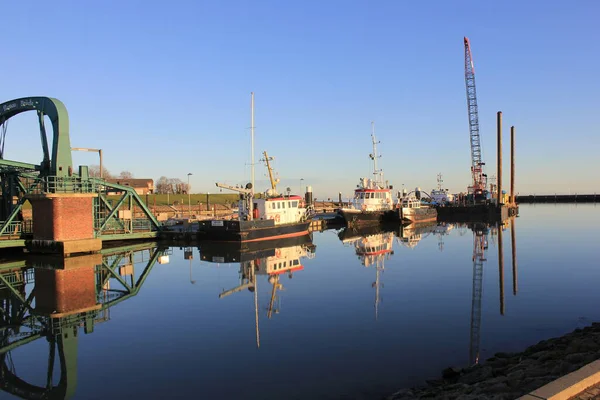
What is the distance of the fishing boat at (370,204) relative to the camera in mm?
55500

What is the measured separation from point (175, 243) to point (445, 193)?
59.5m

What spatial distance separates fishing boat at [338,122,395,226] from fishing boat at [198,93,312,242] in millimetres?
14428

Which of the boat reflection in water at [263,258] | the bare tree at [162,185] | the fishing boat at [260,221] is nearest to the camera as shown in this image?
the boat reflection in water at [263,258]

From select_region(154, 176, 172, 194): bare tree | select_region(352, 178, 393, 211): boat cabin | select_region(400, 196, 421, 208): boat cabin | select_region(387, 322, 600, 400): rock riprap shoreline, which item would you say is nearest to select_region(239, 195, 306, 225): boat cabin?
select_region(352, 178, 393, 211): boat cabin

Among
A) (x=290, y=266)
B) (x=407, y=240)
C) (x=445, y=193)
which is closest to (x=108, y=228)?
(x=290, y=266)

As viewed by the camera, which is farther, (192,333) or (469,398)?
(192,333)

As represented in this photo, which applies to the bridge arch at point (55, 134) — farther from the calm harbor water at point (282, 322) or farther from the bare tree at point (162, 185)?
the bare tree at point (162, 185)

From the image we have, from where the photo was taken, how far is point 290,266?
2542 cm

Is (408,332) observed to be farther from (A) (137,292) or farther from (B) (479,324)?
(A) (137,292)

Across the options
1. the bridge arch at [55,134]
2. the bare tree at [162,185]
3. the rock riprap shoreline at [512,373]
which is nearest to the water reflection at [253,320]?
the rock riprap shoreline at [512,373]

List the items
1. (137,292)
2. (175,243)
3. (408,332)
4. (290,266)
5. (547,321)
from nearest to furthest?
(408,332) < (547,321) < (137,292) < (290,266) < (175,243)

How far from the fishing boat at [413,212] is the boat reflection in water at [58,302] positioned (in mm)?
35884

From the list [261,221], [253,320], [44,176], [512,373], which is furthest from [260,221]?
[512,373]

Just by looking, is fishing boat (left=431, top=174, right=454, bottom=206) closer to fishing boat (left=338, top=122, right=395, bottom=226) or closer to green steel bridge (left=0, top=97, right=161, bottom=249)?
fishing boat (left=338, top=122, right=395, bottom=226)
